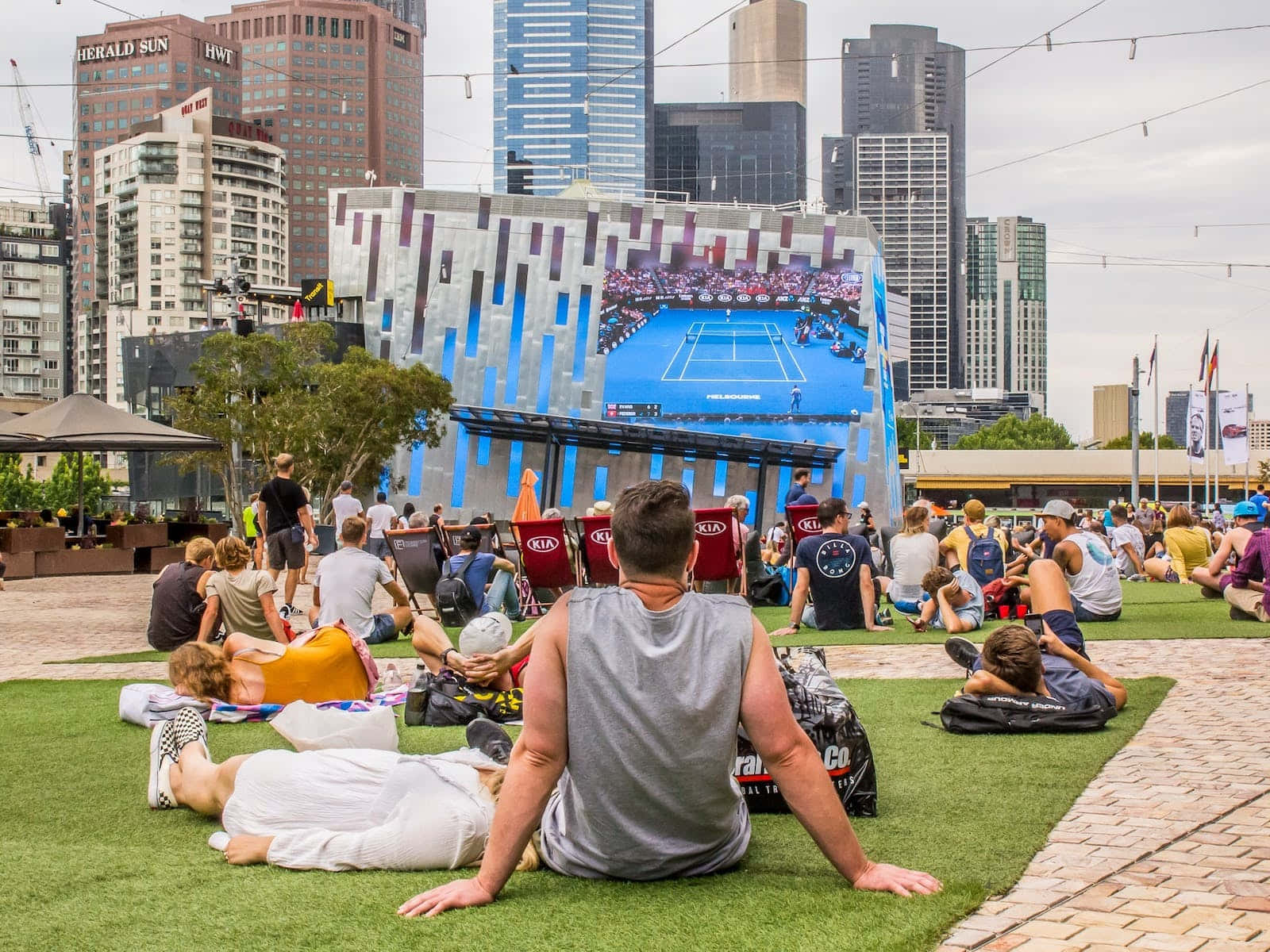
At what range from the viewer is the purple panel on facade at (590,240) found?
181 feet

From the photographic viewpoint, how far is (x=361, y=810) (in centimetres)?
439

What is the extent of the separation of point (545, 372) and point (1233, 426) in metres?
26.3

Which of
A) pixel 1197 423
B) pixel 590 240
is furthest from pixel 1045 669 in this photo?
pixel 590 240

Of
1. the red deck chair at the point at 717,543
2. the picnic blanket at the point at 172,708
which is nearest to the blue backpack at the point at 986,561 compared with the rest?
the red deck chair at the point at 717,543

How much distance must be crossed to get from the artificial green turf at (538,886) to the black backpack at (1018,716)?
40cm

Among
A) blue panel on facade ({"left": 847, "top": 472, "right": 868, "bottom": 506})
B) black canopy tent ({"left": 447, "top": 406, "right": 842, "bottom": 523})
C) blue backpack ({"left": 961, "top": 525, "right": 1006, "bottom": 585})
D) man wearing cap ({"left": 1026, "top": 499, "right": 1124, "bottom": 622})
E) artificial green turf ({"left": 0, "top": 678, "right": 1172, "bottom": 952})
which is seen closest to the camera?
artificial green turf ({"left": 0, "top": 678, "right": 1172, "bottom": 952})

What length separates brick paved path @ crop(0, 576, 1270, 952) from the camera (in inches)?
141

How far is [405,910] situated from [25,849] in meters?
1.75

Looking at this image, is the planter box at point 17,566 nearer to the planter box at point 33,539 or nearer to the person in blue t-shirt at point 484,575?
the planter box at point 33,539

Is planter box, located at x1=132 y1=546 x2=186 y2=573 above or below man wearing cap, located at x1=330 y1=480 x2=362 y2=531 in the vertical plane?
below

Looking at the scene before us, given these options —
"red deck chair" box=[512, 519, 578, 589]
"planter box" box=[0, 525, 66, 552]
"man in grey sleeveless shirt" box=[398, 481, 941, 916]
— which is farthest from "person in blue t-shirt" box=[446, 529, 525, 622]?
"planter box" box=[0, 525, 66, 552]

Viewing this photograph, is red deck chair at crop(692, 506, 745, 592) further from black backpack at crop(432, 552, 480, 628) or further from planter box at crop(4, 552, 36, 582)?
planter box at crop(4, 552, 36, 582)

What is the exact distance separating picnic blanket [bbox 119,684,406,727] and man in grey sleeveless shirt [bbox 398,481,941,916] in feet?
11.4

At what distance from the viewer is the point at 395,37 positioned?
194m
